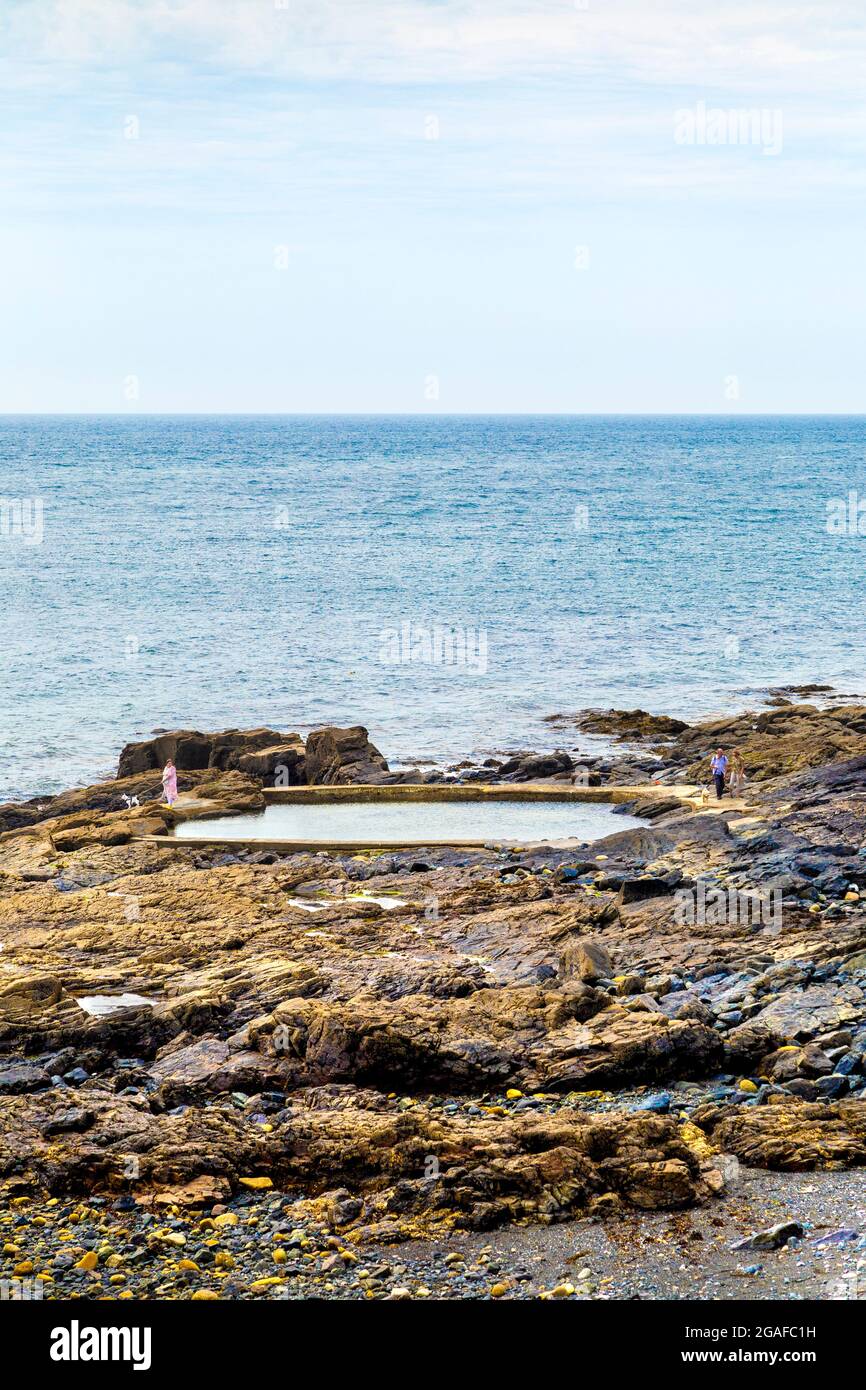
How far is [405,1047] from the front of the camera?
13.0m

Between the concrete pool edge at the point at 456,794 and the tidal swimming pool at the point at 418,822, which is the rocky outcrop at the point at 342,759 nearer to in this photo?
the concrete pool edge at the point at 456,794

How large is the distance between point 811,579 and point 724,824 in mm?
50631

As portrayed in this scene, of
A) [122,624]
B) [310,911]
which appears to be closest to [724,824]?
[310,911]

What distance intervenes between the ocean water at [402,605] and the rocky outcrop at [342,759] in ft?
15.3

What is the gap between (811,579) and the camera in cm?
7094

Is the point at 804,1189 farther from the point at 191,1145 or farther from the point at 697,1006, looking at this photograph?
the point at 191,1145

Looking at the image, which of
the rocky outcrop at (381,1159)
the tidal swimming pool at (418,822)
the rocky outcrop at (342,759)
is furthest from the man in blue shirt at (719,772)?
the rocky outcrop at (381,1159)

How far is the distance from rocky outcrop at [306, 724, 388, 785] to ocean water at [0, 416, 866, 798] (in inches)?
183

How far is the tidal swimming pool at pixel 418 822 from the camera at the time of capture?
2539 centimetres

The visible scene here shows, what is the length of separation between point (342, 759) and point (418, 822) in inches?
185

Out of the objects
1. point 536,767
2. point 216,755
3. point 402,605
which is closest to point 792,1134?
point 536,767

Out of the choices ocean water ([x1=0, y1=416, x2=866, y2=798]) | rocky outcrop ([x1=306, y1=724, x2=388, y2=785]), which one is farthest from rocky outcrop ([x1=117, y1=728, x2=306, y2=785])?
ocean water ([x1=0, y1=416, x2=866, y2=798])

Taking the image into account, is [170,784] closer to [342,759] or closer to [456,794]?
[342,759]
